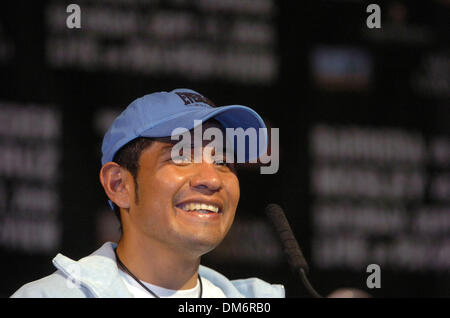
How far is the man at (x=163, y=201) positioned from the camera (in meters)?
1.34

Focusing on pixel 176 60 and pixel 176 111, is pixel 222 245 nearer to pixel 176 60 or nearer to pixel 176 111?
pixel 176 60

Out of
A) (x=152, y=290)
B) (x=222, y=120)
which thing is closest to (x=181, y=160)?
(x=222, y=120)

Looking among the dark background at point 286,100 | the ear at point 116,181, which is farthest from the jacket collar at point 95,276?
the dark background at point 286,100

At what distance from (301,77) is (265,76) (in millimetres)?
146

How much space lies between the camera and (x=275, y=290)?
1.53 m

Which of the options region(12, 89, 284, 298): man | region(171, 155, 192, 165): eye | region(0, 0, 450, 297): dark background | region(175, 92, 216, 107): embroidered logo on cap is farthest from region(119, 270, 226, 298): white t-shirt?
region(0, 0, 450, 297): dark background

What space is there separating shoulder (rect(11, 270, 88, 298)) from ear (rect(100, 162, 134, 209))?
0.24 meters

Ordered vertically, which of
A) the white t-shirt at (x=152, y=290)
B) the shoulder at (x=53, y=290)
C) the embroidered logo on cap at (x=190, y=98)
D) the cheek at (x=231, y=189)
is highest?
the embroidered logo on cap at (x=190, y=98)

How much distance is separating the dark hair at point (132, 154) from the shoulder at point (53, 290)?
0.80ft

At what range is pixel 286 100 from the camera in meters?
2.44

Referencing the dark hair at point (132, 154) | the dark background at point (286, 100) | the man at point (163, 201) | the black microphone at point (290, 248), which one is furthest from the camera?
the dark background at point (286, 100)

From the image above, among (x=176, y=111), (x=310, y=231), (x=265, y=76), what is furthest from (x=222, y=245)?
(x=176, y=111)

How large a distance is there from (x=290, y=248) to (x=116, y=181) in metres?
0.45

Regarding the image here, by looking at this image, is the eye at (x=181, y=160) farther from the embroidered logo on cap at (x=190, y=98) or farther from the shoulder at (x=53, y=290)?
the shoulder at (x=53, y=290)
